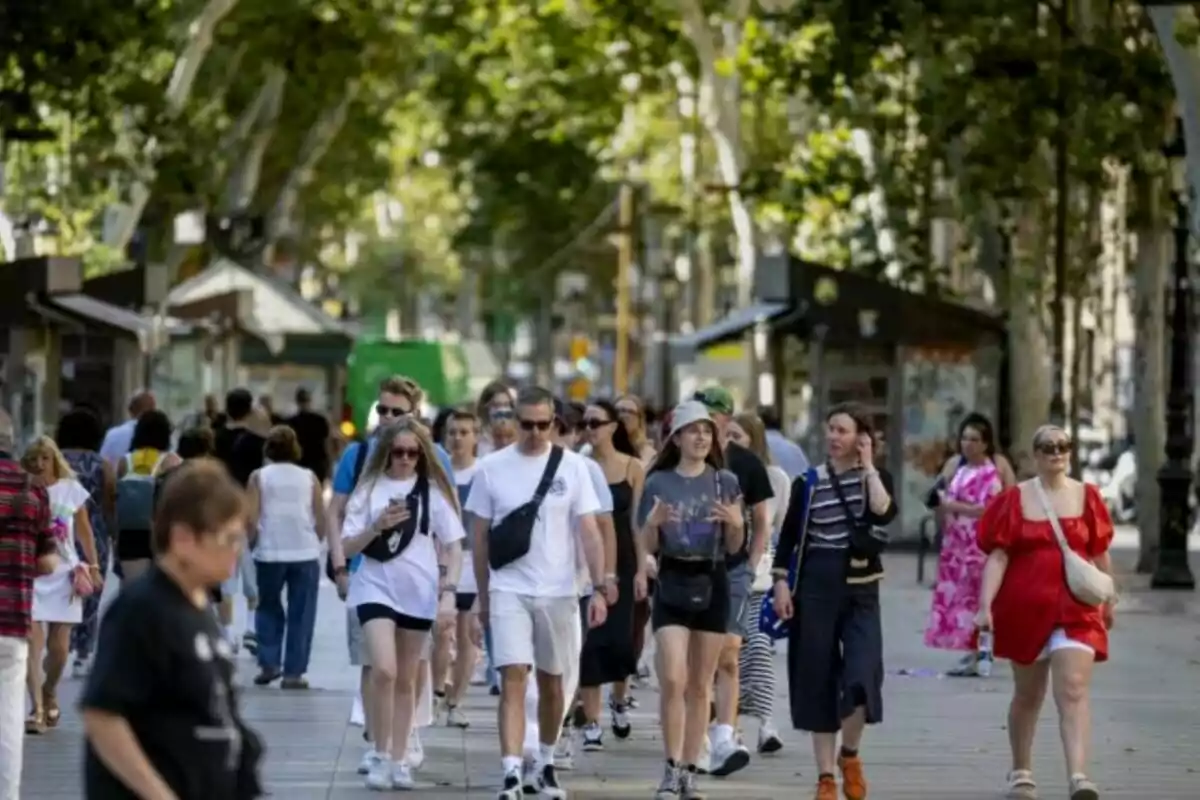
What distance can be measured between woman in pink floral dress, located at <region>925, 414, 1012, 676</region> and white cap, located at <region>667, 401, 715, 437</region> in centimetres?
652

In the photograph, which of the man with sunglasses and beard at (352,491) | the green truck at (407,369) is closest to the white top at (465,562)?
the man with sunglasses and beard at (352,491)

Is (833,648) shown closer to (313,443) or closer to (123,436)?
(313,443)

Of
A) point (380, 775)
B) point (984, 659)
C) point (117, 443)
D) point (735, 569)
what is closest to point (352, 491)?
point (380, 775)

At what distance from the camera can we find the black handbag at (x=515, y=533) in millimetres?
14047

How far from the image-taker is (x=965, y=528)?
21.1m

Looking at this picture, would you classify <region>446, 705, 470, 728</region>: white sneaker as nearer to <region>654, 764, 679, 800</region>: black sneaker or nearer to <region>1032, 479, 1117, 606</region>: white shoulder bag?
<region>654, 764, 679, 800</region>: black sneaker

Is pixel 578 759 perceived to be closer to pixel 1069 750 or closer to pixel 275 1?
pixel 1069 750

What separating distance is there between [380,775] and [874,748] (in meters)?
3.25

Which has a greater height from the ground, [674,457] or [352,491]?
[674,457]

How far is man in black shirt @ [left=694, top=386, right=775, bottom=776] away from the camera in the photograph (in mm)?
15188

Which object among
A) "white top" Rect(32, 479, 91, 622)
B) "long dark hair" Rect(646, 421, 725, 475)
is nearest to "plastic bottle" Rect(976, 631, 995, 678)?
"white top" Rect(32, 479, 91, 622)

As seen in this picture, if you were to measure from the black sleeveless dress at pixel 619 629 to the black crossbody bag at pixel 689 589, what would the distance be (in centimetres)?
133

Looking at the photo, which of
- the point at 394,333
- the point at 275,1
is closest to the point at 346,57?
the point at 275,1

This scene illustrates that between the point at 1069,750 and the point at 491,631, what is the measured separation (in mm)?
2415
